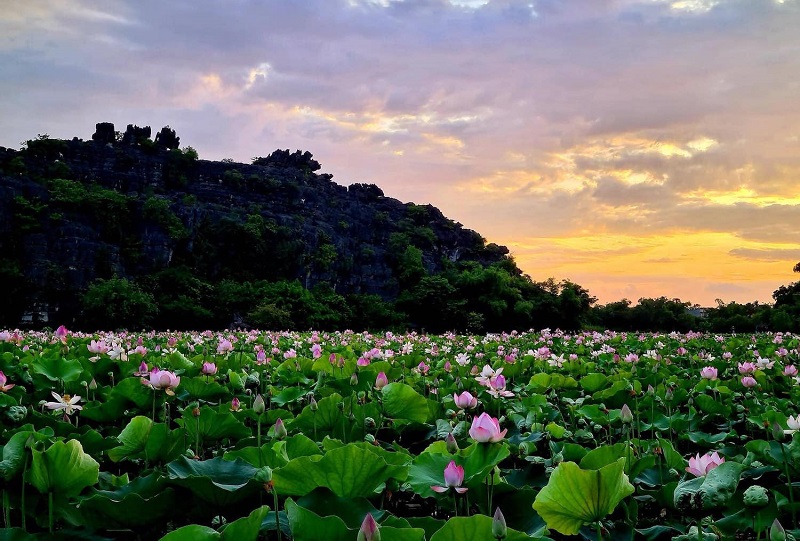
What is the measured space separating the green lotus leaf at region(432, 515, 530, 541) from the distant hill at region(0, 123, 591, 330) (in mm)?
28769

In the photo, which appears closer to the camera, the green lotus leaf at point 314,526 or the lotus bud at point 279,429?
the green lotus leaf at point 314,526

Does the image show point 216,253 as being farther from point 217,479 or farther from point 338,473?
point 338,473

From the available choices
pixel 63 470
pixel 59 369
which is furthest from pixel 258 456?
pixel 59 369

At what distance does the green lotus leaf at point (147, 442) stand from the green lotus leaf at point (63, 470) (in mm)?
347

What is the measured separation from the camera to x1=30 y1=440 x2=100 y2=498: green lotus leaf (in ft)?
4.21

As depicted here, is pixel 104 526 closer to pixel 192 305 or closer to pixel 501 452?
pixel 501 452

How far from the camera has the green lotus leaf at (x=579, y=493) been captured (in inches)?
44.0

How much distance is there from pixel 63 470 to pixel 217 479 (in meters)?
0.33

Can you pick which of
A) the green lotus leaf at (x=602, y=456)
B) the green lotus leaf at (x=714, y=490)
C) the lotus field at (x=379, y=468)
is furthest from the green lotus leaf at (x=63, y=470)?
the green lotus leaf at (x=714, y=490)

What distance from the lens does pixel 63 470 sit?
1.31m

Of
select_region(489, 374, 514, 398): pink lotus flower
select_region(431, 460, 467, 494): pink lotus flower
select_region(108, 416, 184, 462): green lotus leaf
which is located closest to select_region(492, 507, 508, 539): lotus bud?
select_region(431, 460, 467, 494): pink lotus flower

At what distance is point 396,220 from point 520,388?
167 feet

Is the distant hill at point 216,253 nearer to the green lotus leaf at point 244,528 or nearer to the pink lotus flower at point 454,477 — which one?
the pink lotus flower at point 454,477

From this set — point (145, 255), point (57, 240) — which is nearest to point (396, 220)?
point (145, 255)
